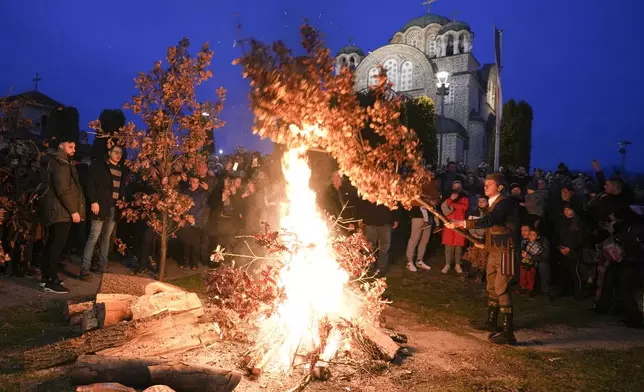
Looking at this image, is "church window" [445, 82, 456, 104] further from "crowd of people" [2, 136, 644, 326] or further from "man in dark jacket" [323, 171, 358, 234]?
"man in dark jacket" [323, 171, 358, 234]

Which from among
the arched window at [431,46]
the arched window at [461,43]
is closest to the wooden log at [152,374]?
the arched window at [461,43]

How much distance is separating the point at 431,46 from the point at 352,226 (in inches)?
2046

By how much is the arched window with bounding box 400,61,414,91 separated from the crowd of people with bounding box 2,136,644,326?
1581 inches

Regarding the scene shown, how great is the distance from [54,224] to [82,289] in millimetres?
1190

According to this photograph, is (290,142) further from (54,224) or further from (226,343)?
(54,224)

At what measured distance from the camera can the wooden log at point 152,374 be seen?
428cm

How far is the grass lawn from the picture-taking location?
483cm

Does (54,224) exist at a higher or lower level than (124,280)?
higher

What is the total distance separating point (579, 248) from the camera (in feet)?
31.9

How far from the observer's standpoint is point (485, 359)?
18.9ft

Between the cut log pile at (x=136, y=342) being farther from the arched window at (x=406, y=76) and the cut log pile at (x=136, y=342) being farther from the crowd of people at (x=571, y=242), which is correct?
the arched window at (x=406, y=76)

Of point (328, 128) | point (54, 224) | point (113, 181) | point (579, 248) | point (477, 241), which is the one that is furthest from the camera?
point (579, 248)

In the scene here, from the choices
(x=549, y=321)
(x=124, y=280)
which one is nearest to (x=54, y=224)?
(x=124, y=280)

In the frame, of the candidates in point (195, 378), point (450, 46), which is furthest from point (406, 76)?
point (195, 378)
